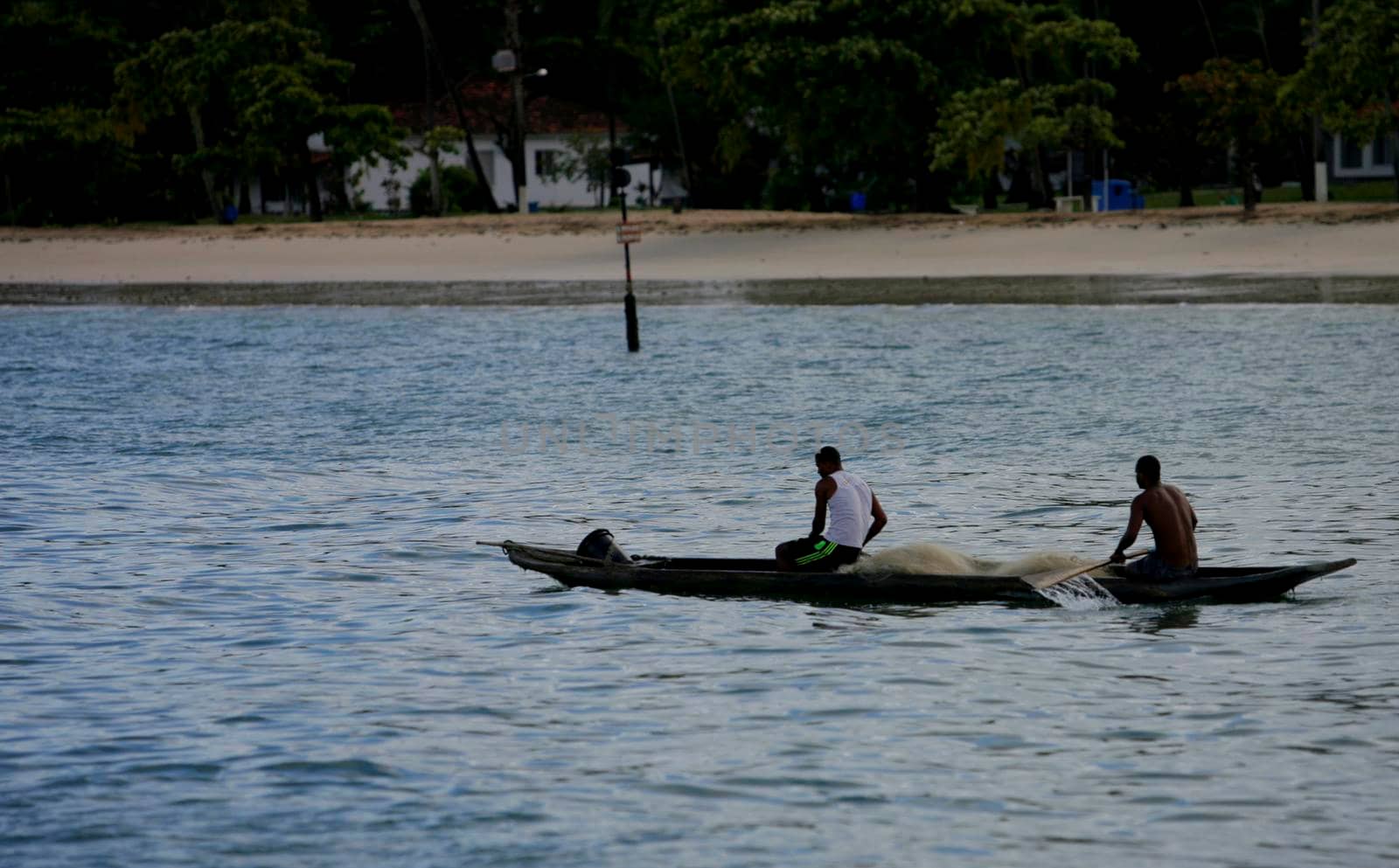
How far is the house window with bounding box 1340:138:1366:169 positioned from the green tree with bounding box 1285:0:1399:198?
15.8 metres

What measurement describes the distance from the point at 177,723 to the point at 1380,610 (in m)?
10.1

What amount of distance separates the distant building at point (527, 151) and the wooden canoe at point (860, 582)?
218 ft

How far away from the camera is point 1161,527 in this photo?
1633 centimetres

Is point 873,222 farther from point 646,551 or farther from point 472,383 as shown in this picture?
point 646,551

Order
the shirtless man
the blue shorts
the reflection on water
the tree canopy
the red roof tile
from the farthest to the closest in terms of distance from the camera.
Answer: the red roof tile, the tree canopy, the blue shorts, the reflection on water, the shirtless man

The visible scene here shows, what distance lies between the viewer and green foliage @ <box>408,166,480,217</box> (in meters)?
75.5

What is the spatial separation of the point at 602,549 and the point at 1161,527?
5.04 metres

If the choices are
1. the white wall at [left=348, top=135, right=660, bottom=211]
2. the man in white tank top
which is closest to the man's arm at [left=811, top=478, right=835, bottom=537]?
the man in white tank top

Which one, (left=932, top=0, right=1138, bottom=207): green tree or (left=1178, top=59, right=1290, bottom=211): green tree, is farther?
(left=1178, top=59, right=1290, bottom=211): green tree

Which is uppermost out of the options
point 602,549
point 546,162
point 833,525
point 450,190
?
point 546,162

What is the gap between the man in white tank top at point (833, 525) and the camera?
55.7 ft

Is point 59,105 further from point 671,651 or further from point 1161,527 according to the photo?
point 1161,527

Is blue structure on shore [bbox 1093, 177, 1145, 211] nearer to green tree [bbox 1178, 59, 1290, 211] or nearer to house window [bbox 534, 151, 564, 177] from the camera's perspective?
green tree [bbox 1178, 59, 1290, 211]

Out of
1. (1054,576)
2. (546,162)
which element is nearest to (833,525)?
(1054,576)
